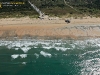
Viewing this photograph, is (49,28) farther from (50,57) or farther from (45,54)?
(50,57)

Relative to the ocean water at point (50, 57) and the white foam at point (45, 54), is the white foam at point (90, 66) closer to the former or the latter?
the ocean water at point (50, 57)

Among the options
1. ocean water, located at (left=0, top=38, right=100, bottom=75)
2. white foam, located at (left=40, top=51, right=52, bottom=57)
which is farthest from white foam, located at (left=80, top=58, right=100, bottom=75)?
white foam, located at (left=40, top=51, right=52, bottom=57)

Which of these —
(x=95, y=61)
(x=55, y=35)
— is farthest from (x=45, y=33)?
(x=95, y=61)

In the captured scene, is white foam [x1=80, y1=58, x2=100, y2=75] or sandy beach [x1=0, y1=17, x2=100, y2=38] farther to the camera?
sandy beach [x1=0, y1=17, x2=100, y2=38]

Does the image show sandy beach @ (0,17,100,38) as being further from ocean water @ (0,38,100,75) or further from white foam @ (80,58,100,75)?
white foam @ (80,58,100,75)

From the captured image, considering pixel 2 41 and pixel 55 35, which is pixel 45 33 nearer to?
pixel 55 35

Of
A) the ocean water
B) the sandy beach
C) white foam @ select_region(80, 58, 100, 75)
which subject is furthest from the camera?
the sandy beach
